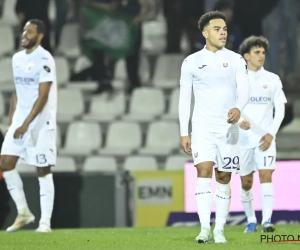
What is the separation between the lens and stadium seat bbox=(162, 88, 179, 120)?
11.6 m

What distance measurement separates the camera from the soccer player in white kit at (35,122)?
28.6 ft

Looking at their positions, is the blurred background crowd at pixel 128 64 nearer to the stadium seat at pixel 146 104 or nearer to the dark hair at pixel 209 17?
the stadium seat at pixel 146 104

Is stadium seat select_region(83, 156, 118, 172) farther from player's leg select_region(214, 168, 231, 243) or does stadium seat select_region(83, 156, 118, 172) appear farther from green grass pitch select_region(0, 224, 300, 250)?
player's leg select_region(214, 168, 231, 243)

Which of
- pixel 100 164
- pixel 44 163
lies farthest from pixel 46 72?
pixel 100 164

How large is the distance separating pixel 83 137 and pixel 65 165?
49 cm

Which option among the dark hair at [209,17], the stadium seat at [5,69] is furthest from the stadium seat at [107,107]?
the dark hair at [209,17]

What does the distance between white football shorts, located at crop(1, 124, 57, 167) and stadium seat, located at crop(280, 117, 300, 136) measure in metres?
3.50

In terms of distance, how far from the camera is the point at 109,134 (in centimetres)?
1157

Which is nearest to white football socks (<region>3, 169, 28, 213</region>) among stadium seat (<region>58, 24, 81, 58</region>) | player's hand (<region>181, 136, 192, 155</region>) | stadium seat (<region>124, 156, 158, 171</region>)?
stadium seat (<region>124, 156, 158, 171</region>)

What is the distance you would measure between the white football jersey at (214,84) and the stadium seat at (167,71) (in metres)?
4.99

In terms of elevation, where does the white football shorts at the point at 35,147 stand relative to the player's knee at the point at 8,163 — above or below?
above

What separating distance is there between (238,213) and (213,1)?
270cm

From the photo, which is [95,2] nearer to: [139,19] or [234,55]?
[139,19]

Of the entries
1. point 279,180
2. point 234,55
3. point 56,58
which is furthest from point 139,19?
point 234,55
